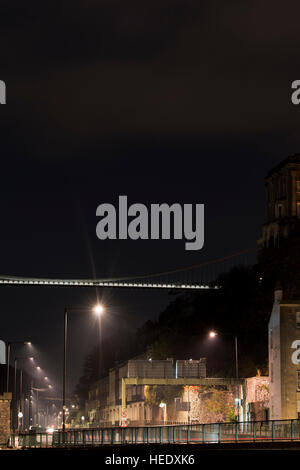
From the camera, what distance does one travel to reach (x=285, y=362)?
2744 inches

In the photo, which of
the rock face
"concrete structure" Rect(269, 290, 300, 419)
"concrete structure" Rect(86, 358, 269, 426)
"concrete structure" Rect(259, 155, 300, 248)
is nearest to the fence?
"concrete structure" Rect(269, 290, 300, 419)

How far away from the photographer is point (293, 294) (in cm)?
11325

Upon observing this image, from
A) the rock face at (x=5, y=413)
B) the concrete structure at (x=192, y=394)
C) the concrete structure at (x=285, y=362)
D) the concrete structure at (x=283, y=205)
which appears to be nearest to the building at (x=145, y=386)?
the concrete structure at (x=192, y=394)

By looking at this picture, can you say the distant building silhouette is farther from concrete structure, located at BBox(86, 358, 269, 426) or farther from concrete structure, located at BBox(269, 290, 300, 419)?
concrete structure, located at BBox(269, 290, 300, 419)

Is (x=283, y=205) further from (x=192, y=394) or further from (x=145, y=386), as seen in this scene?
(x=192, y=394)

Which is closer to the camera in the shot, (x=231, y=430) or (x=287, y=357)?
(x=231, y=430)

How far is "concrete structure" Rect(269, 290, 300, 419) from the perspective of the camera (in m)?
68.6

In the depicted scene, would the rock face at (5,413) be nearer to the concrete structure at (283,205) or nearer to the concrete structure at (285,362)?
the concrete structure at (285,362)

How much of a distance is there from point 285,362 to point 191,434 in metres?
24.8

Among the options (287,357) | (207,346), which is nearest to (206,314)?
(207,346)

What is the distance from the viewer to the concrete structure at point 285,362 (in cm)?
6856
